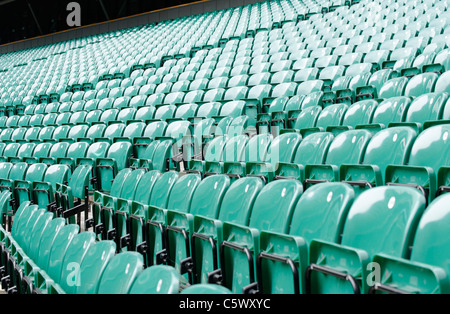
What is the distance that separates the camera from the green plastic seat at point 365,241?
0.62m

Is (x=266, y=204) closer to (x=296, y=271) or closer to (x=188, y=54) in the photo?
(x=296, y=271)

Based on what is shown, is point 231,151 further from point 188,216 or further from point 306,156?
point 188,216

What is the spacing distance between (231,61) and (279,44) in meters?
0.42

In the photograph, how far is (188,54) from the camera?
3.87 meters

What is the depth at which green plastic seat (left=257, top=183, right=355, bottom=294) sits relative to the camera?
70 centimetres

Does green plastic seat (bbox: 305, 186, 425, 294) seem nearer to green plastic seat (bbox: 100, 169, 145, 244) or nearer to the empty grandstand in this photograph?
the empty grandstand

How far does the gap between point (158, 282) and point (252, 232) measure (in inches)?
10.0

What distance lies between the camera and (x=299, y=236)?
0.79 meters

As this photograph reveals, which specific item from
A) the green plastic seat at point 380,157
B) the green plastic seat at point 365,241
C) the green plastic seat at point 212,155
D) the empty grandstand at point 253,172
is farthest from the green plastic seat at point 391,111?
the green plastic seat at point 365,241

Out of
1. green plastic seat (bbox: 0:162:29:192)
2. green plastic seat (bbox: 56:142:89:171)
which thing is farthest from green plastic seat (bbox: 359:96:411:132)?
green plastic seat (bbox: 0:162:29:192)

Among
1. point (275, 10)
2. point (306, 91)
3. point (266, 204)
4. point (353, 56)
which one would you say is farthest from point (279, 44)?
point (266, 204)

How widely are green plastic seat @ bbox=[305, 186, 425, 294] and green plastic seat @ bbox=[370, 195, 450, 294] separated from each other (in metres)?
0.02

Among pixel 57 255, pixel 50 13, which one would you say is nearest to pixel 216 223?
pixel 57 255

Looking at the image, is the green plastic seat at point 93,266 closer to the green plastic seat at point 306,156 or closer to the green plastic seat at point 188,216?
the green plastic seat at point 188,216
